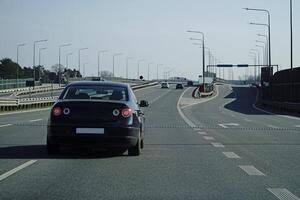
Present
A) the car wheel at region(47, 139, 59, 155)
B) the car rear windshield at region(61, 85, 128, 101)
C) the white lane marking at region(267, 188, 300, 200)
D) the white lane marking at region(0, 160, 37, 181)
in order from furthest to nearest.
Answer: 1. the car rear windshield at region(61, 85, 128, 101)
2. the car wheel at region(47, 139, 59, 155)
3. the white lane marking at region(0, 160, 37, 181)
4. the white lane marking at region(267, 188, 300, 200)

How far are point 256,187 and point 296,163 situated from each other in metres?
3.33

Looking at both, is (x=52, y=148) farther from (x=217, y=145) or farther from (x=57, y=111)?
(x=217, y=145)

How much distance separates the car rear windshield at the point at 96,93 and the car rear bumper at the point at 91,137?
0.94m

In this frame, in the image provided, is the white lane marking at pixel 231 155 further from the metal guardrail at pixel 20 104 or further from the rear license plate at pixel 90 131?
the metal guardrail at pixel 20 104

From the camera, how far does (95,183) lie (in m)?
9.35

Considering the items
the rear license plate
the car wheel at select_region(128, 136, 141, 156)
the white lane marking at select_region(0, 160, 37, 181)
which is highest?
the rear license plate

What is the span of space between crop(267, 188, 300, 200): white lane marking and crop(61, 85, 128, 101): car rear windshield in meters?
4.97

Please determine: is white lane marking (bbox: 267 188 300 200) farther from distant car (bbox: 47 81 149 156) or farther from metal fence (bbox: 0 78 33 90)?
metal fence (bbox: 0 78 33 90)

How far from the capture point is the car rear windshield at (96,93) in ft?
42.6

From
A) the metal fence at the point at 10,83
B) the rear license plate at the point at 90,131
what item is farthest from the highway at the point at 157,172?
the metal fence at the point at 10,83

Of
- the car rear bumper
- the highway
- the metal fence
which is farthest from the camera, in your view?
A: the metal fence

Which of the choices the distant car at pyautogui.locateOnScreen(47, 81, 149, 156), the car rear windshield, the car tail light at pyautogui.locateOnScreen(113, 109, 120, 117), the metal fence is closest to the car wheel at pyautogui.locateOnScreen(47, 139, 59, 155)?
the distant car at pyautogui.locateOnScreen(47, 81, 149, 156)

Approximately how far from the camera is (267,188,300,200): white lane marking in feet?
27.1

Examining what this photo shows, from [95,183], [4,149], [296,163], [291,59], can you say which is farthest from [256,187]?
[291,59]
